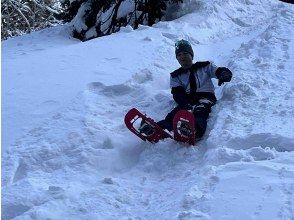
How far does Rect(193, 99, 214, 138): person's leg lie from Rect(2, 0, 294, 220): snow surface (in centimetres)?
8

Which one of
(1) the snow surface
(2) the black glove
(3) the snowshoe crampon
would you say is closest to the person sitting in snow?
(2) the black glove

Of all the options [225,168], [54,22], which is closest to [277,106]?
[225,168]

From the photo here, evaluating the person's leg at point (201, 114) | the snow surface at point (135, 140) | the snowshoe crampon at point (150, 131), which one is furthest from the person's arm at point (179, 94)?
the snowshoe crampon at point (150, 131)

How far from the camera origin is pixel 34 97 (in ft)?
19.3

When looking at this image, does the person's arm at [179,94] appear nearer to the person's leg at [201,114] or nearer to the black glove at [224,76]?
the person's leg at [201,114]

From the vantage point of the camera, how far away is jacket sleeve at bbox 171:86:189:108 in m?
5.30

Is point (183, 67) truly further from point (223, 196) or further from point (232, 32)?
point (232, 32)

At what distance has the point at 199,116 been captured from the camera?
4938 millimetres

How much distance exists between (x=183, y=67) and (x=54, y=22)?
568 inches

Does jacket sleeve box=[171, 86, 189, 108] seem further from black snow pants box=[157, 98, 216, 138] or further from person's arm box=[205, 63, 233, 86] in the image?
person's arm box=[205, 63, 233, 86]

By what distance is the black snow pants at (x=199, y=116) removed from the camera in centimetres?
476

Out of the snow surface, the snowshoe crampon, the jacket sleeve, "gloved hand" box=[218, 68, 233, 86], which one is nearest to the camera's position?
the snow surface

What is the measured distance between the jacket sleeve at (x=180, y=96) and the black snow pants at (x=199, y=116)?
86 mm

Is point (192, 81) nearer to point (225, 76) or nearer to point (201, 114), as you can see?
point (225, 76)
